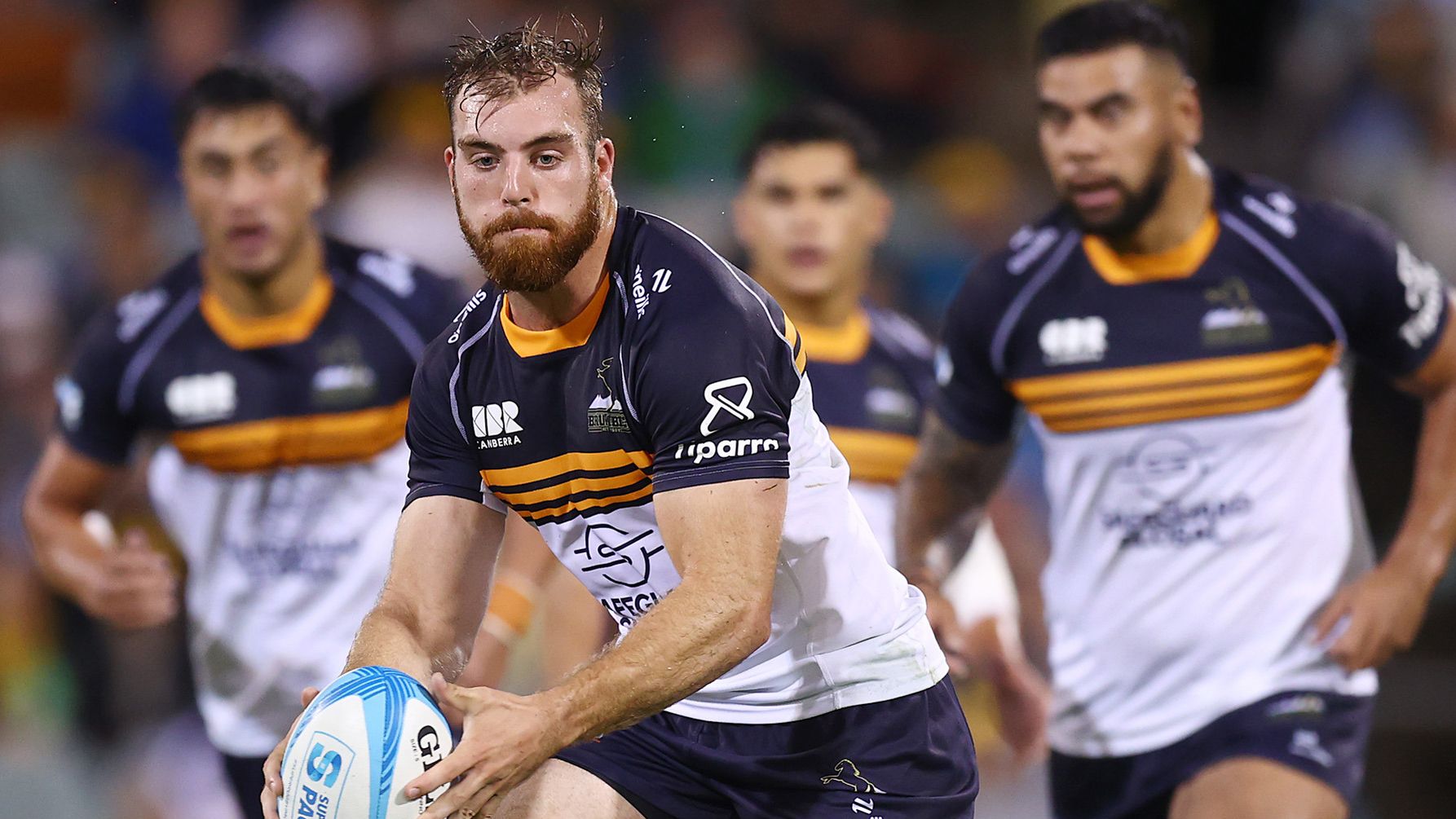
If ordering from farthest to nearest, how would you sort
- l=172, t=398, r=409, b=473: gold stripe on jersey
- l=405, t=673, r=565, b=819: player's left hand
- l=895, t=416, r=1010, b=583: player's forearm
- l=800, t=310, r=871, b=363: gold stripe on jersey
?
1. l=800, t=310, r=871, b=363: gold stripe on jersey
2. l=172, t=398, r=409, b=473: gold stripe on jersey
3. l=895, t=416, r=1010, b=583: player's forearm
4. l=405, t=673, r=565, b=819: player's left hand

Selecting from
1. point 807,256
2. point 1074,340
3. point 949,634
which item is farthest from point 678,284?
point 807,256

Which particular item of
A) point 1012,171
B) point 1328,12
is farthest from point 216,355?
point 1328,12

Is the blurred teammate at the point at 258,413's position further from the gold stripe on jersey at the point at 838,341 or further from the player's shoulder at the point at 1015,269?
the player's shoulder at the point at 1015,269

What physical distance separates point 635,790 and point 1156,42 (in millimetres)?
2842

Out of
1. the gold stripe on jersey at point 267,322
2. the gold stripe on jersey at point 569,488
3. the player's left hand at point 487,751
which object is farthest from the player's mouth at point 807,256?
the player's left hand at point 487,751

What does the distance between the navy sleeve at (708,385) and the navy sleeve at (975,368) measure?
72.8 inches

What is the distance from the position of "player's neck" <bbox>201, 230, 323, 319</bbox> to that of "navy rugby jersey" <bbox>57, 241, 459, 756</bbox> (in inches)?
1.4

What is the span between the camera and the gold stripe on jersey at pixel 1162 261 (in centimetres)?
508

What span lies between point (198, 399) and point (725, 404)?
10.0ft

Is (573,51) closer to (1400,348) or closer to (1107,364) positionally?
(1107,364)

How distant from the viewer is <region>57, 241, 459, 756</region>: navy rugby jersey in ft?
A: 19.1

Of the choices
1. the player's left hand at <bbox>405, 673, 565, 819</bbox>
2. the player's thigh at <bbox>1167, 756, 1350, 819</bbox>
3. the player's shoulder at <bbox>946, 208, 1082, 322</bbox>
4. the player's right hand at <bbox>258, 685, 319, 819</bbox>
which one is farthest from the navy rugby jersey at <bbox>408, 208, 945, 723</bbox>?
the player's shoulder at <bbox>946, 208, 1082, 322</bbox>

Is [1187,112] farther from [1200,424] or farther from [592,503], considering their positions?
[592,503]

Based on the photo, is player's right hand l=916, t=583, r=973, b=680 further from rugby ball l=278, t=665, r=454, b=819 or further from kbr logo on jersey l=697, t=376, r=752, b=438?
rugby ball l=278, t=665, r=454, b=819
